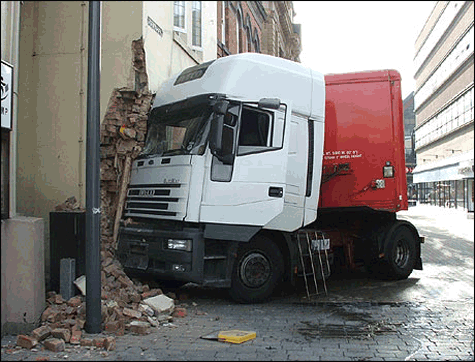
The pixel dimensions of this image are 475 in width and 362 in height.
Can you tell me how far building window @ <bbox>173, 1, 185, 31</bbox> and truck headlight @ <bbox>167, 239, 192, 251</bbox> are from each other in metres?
3.52

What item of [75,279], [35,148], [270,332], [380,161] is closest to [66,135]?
[35,148]

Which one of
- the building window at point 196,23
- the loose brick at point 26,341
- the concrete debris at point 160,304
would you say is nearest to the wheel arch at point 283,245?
the concrete debris at point 160,304

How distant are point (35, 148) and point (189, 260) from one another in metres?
3.33

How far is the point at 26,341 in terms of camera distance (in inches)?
199

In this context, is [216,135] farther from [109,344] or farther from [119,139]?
[109,344]

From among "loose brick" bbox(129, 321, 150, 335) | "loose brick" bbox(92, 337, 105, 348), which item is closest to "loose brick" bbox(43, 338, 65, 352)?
"loose brick" bbox(92, 337, 105, 348)

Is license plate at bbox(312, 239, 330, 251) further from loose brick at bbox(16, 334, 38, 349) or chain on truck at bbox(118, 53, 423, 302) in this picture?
loose brick at bbox(16, 334, 38, 349)

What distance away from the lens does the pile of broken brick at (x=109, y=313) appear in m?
5.16

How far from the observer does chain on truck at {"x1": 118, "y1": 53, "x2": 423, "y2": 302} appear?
6.93 meters

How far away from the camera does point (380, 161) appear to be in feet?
30.4

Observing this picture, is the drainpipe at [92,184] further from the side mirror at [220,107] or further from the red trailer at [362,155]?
the red trailer at [362,155]

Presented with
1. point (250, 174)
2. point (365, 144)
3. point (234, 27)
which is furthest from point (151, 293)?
point (234, 27)

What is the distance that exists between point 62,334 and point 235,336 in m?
1.76

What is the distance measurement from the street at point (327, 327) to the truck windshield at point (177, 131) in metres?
2.21
